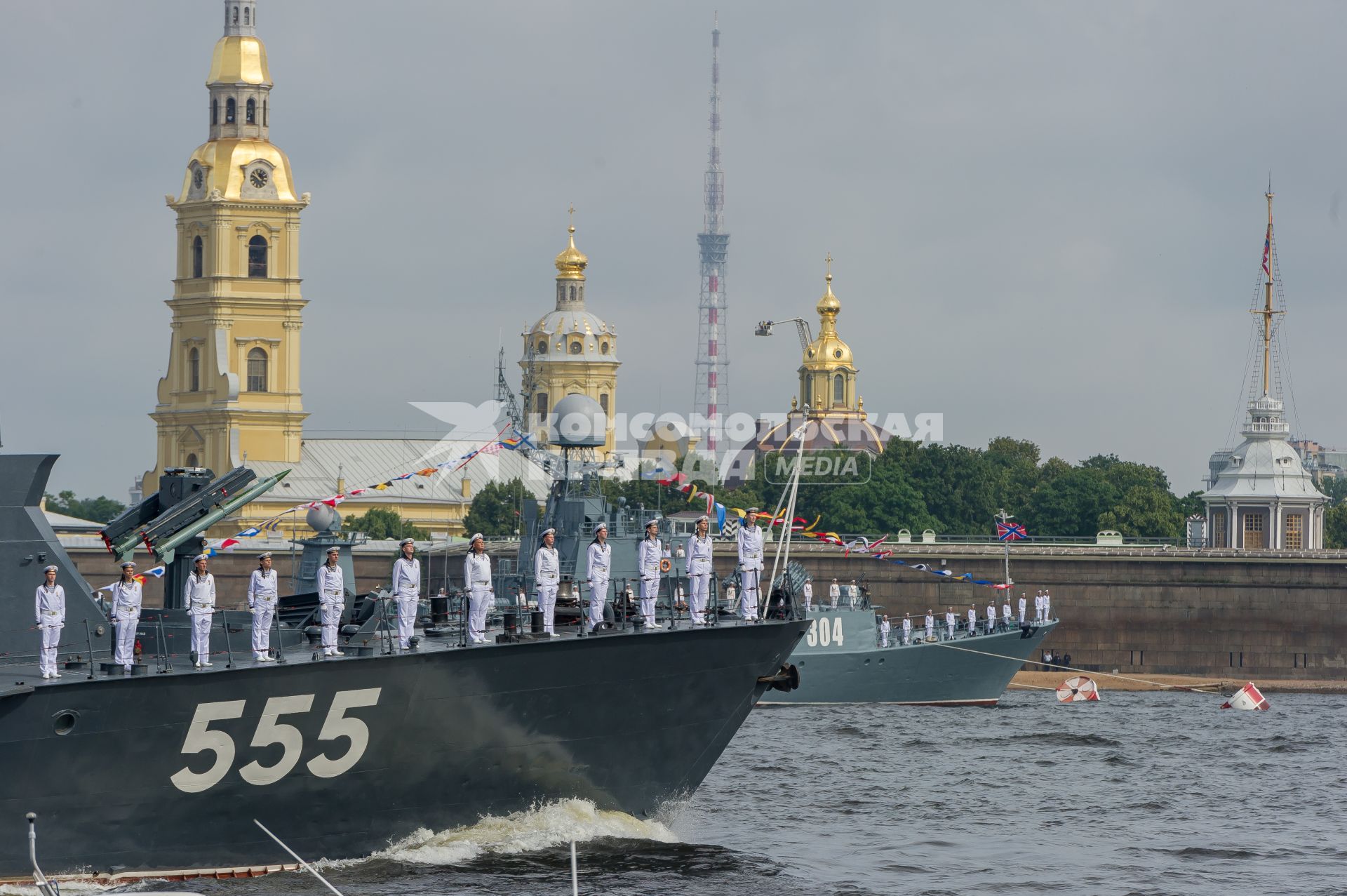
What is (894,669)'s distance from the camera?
56.9 meters

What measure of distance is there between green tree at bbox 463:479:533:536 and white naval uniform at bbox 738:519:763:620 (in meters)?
70.5

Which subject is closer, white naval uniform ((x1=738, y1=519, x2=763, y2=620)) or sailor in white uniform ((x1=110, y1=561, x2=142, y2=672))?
sailor in white uniform ((x1=110, y1=561, x2=142, y2=672))

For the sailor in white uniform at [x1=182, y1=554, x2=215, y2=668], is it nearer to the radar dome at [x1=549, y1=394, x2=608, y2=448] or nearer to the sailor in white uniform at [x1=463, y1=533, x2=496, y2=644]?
the sailor in white uniform at [x1=463, y1=533, x2=496, y2=644]

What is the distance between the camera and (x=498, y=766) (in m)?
25.6

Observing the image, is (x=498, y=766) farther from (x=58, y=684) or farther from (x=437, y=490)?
(x=437, y=490)

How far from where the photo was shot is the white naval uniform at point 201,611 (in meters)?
23.9

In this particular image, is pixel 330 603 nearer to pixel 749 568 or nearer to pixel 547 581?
pixel 547 581

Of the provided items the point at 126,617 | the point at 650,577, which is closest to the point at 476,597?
the point at 650,577

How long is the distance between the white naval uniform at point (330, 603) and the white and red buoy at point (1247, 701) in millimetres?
39208

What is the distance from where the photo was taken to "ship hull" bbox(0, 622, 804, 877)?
2308 centimetres

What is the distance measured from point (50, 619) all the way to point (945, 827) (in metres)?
14.6

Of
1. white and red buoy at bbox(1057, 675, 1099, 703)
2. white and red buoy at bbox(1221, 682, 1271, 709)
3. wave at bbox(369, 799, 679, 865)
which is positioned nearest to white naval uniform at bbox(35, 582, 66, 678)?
wave at bbox(369, 799, 679, 865)

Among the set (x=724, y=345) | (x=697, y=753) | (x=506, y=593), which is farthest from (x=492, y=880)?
(x=724, y=345)

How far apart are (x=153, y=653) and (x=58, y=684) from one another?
3.23 metres
